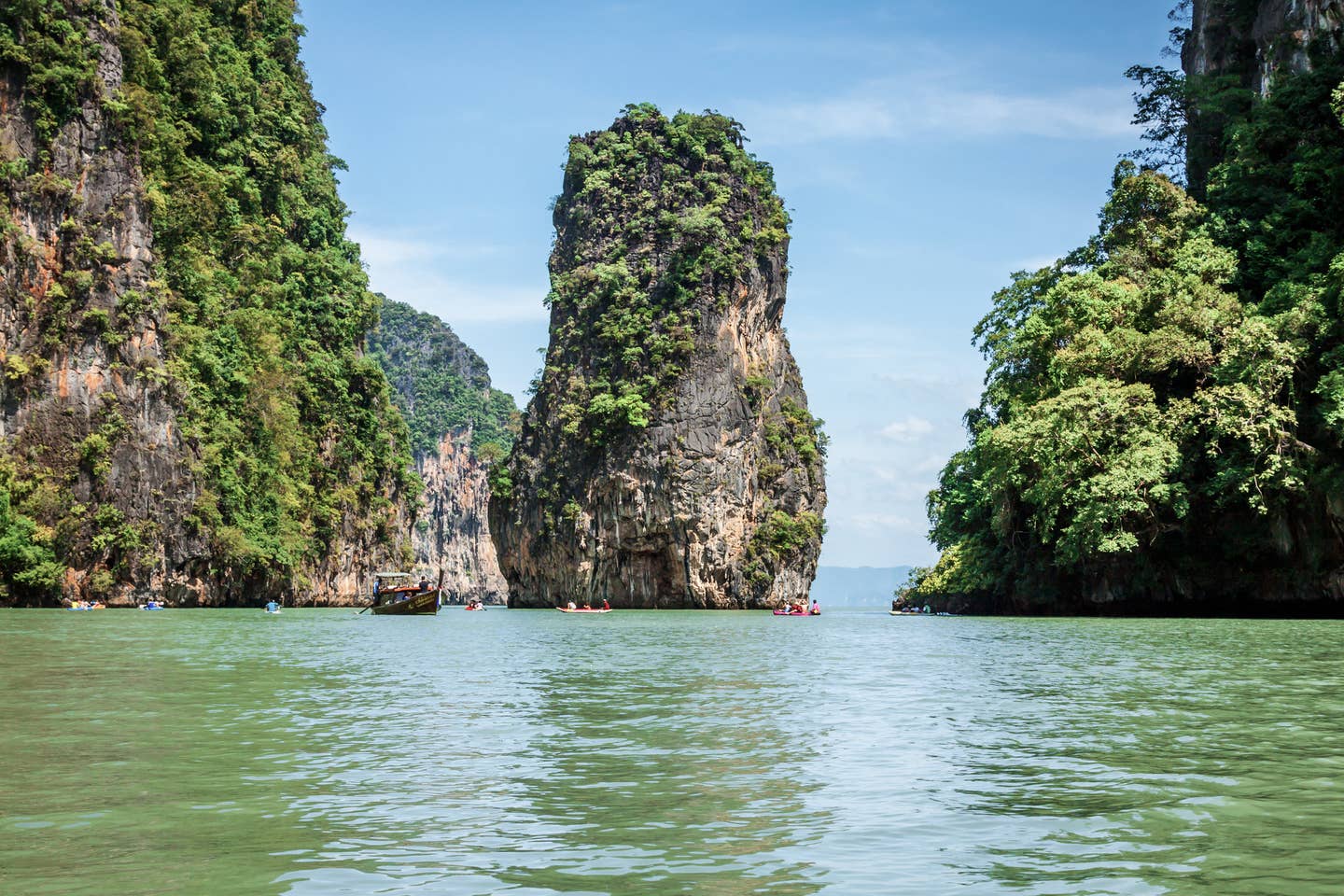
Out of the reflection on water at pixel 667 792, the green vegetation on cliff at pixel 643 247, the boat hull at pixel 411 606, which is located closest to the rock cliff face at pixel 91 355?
the boat hull at pixel 411 606

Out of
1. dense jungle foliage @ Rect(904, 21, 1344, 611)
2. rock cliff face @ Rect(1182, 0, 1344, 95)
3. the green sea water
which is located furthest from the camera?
rock cliff face @ Rect(1182, 0, 1344, 95)

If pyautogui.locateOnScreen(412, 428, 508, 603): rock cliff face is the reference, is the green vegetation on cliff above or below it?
above

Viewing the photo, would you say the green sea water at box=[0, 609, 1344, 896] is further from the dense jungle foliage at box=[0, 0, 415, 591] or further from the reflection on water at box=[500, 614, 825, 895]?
the dense jungle foliage at box=[0, 0, 415, 591]

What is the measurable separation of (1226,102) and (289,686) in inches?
1658

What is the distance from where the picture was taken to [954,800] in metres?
8.55

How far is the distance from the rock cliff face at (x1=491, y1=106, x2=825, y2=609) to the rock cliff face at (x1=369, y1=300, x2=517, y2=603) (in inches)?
2990

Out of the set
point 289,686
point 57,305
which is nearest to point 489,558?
point 57,305

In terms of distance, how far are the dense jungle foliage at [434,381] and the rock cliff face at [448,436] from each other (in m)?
0.13

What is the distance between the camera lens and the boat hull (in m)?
54.3

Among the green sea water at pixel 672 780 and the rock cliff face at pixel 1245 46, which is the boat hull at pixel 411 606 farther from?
the rock cliff face at pixel 1245 46

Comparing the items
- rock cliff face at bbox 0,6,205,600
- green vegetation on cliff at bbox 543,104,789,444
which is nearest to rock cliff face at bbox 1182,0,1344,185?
green vegetation on cliff at bbox 543,104,789,444

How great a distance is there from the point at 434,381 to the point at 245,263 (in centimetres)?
11010

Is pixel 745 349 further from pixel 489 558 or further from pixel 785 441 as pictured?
pixel 489 558

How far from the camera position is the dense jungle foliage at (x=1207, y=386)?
35031mm
